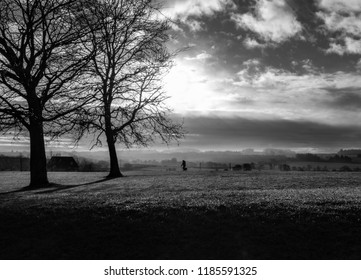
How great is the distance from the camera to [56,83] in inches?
904

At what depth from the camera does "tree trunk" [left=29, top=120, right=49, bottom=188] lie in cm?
2719

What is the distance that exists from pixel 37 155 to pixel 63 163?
3214 inches

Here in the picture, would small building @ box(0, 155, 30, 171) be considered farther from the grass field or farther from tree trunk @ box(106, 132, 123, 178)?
the grass field

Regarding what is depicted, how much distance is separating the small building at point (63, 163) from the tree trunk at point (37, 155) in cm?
7682

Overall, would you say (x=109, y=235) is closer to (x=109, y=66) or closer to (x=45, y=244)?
(x=45, y=244)

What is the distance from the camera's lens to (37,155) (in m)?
27.7

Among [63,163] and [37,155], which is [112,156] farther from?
[63,163]

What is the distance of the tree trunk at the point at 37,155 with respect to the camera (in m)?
27.2

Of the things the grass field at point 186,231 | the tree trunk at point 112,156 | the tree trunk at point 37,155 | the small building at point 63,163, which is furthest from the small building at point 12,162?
the grass field at point 186,231

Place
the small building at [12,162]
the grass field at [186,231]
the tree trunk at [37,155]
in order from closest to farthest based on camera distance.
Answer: the grass field at [186,231], the tree trunk at [37,155], the small building at [12,162]

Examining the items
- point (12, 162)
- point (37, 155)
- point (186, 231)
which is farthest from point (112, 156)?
point (12, 162)

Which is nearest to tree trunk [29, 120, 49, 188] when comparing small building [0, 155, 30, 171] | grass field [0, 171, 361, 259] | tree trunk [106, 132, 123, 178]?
tree trunk [106, 132, 123, 178]

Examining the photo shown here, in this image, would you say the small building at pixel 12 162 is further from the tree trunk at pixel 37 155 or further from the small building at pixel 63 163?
the tree trunk at pixel 37 155

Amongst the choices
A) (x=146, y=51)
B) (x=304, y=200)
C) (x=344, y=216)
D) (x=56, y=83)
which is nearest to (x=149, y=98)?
(x=146, y=51)
